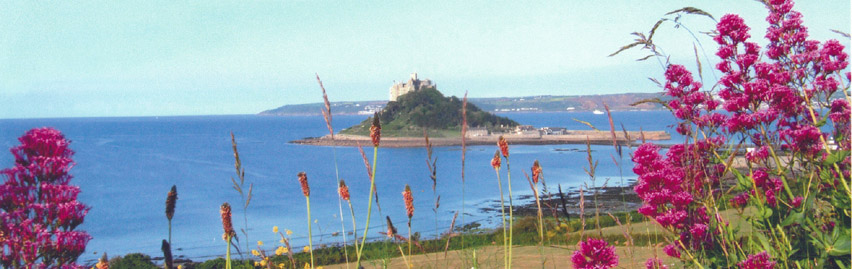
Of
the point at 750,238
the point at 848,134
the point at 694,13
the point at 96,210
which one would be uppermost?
the point at 694,13

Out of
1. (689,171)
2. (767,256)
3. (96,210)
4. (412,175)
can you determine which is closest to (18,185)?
(689,171)

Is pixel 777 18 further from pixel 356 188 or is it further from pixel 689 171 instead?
pixel 356 188

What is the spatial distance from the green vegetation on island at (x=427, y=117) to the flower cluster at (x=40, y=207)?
111730 mm

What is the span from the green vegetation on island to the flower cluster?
112 metres

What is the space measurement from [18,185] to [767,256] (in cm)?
274

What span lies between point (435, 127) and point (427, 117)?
2485 millimetres

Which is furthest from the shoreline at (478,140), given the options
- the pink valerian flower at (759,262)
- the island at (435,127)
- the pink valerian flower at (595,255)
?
the pink valerian flower at (595,255)

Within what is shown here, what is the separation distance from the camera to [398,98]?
435ft

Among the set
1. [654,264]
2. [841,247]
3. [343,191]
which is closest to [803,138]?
[841,247]

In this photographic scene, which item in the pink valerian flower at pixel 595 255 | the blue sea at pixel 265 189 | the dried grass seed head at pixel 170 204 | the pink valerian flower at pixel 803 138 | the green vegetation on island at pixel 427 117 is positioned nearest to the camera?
the dried grass seed head at pixel 170 204

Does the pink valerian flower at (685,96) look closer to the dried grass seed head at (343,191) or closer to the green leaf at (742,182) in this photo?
the green leaf at (742,182)

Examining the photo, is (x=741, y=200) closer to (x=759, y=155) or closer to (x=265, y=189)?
(x=759, y=155)

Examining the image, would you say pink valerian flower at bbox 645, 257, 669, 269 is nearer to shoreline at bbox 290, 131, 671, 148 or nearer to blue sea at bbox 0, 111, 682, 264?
blue sea at bbox 0, 111, 682, 264

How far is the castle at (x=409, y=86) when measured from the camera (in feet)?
437
